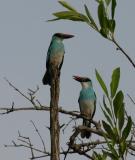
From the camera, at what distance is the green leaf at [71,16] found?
2.12m

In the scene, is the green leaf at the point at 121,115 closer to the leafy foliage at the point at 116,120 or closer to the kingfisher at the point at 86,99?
the leafy foliage at the point at 116,120

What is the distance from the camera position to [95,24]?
212 centimetres

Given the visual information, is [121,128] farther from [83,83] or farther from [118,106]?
[83,83]

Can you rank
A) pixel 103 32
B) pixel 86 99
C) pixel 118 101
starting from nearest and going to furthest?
pixel 118 101 < pixel 103 32 < pixel 86 99

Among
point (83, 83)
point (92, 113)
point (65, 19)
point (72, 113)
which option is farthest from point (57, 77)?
point (83, 83)

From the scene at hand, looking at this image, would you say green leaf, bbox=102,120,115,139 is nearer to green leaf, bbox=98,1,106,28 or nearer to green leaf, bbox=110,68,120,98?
green leaf, bbox=110,68,120,98

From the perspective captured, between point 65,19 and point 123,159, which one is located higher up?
point 65,19

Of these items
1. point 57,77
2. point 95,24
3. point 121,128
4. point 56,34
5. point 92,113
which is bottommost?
point 92,113

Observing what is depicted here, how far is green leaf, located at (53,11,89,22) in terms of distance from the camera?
212 cm

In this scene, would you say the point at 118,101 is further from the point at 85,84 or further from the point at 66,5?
the point at 85,84

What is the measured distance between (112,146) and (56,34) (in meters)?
11.2

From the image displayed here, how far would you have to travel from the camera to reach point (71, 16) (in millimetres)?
2125

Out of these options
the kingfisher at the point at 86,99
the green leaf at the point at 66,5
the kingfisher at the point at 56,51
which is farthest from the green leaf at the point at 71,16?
the kingfisher at the point at 86,99

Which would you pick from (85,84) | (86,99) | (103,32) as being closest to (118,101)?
(103,32)
